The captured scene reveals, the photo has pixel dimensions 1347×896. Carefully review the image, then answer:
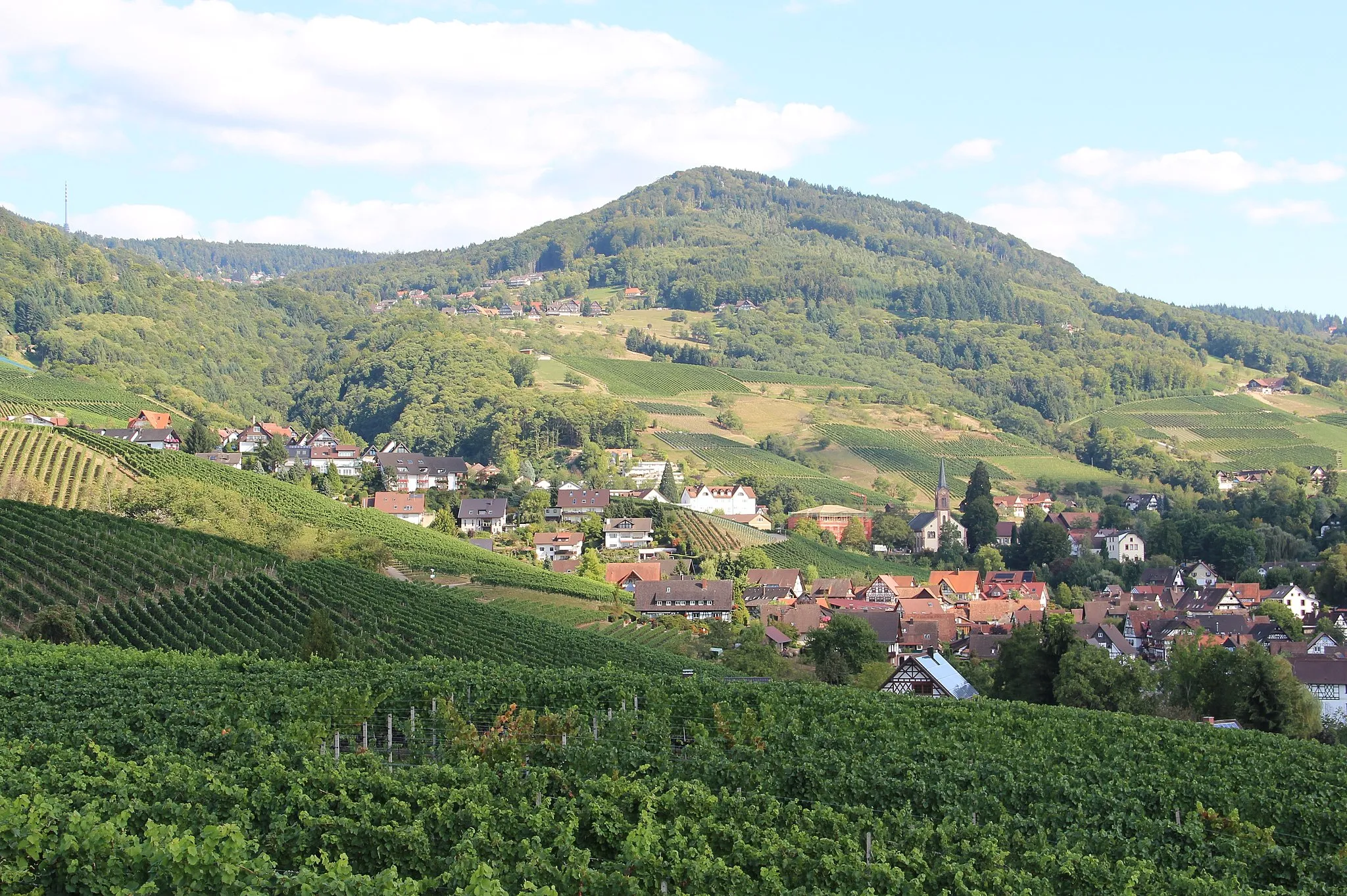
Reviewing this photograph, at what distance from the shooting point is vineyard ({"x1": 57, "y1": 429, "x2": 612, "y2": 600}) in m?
63.7

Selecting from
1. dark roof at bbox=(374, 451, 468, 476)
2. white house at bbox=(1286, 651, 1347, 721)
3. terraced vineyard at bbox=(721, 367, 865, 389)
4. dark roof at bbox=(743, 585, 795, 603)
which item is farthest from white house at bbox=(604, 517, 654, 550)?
terraced vineyard at bbox=(721, 367, 865, 389)

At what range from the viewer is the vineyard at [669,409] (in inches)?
6181

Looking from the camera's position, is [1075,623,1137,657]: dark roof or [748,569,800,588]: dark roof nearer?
[1075,623,1137,657]: dark roof

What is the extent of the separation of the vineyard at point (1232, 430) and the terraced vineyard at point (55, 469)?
111354mm

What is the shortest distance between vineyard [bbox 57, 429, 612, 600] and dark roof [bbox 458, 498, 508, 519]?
50.7 ft

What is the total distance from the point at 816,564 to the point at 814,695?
60.3 metres

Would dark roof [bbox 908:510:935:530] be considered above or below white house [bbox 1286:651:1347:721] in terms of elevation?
below

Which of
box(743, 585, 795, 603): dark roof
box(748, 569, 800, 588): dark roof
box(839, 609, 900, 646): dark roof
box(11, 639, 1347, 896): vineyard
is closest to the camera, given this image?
box(11, 639, 1347, 896): vineyard

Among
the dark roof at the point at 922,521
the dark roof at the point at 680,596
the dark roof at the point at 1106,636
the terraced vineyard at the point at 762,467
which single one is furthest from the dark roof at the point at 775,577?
the terraced vineyard at the point at 762,467

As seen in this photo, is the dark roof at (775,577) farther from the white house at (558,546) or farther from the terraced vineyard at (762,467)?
the terraced vineyard at (762,467)

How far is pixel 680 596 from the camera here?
234 feet

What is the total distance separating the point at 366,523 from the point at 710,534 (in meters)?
30.9

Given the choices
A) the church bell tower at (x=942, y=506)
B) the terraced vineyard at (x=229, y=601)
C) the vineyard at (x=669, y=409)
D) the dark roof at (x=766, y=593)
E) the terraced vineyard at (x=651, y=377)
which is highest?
the terraced vineyard at (x=651, y=377)

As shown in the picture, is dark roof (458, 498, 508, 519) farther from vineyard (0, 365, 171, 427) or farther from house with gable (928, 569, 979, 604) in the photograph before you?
vineyard (0, 365, 171, 427)
